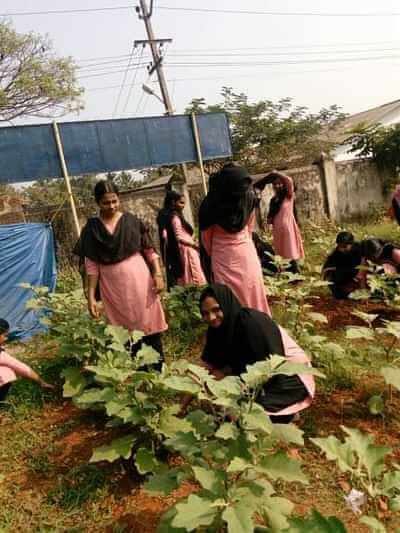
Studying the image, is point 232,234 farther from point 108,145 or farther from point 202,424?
point 108,145

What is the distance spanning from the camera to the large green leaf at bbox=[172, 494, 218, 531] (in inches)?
45.6

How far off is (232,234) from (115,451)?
1.52 meters

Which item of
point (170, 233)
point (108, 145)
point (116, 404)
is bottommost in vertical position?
point (116, 404)

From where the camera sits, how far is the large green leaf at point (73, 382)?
2.61 m

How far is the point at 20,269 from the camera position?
15.7ft

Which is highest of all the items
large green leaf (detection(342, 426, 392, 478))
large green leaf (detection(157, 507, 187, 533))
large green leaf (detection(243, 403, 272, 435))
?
large green leaf (detection(243, 403, 272, 435))

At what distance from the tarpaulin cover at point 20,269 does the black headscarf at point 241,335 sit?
321 centimetres

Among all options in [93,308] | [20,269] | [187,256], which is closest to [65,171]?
[20,269]

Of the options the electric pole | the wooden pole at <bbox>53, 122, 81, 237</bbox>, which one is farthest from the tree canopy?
the wooden pole at <bbox>53, 122, 81, 237</bbox>

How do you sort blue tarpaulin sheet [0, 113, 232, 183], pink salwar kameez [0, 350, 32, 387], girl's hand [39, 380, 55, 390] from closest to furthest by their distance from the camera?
pink salwar kameez [0, 350, 32, 387] → girl's hand [39, 380, 55, 390] → blue tarpaulin sheet [0, 113, 232, 183]

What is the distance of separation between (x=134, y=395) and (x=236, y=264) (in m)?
1.19

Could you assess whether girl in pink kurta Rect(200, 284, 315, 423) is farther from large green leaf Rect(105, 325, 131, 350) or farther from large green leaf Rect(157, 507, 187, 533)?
large green leaf Rect(157, 507, 187, 533)

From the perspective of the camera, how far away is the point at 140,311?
8.91 feet

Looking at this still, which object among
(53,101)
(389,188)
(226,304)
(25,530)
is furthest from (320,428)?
(53,101)
